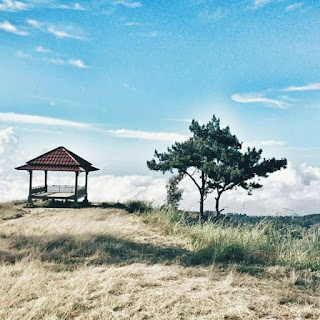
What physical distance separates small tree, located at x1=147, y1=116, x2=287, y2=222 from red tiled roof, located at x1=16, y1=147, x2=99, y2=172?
8.35 m

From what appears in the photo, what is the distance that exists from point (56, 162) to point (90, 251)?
620 inches

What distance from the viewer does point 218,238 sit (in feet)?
25.4

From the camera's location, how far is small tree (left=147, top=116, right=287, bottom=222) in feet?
88.8

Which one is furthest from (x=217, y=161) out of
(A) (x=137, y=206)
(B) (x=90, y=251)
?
(B) (x=90, y=251)

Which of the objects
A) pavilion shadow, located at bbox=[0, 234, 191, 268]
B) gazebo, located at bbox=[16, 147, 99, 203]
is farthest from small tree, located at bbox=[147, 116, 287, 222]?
pavilion shadow, located at bbox=[0, 234, 191, 268]

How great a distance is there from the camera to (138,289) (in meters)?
4.62

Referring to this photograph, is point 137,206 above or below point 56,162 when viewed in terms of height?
below

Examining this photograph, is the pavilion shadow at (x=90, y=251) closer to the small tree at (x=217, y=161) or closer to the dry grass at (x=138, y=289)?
the dry grass at (x=138, y=289)

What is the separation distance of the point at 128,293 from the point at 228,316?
130 cm

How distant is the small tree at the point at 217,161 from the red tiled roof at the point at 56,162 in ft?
27.4

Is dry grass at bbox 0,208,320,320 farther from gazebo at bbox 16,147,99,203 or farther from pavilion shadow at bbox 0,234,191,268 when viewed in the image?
gazebo at bbox 16,147,99,203

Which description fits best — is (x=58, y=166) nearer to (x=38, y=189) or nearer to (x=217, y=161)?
(x=38, y=189)

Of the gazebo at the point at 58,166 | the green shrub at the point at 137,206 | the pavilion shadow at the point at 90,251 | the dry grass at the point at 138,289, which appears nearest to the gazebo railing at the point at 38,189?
the gazebo at the point at 58,166

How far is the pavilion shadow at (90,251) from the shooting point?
637 cm
